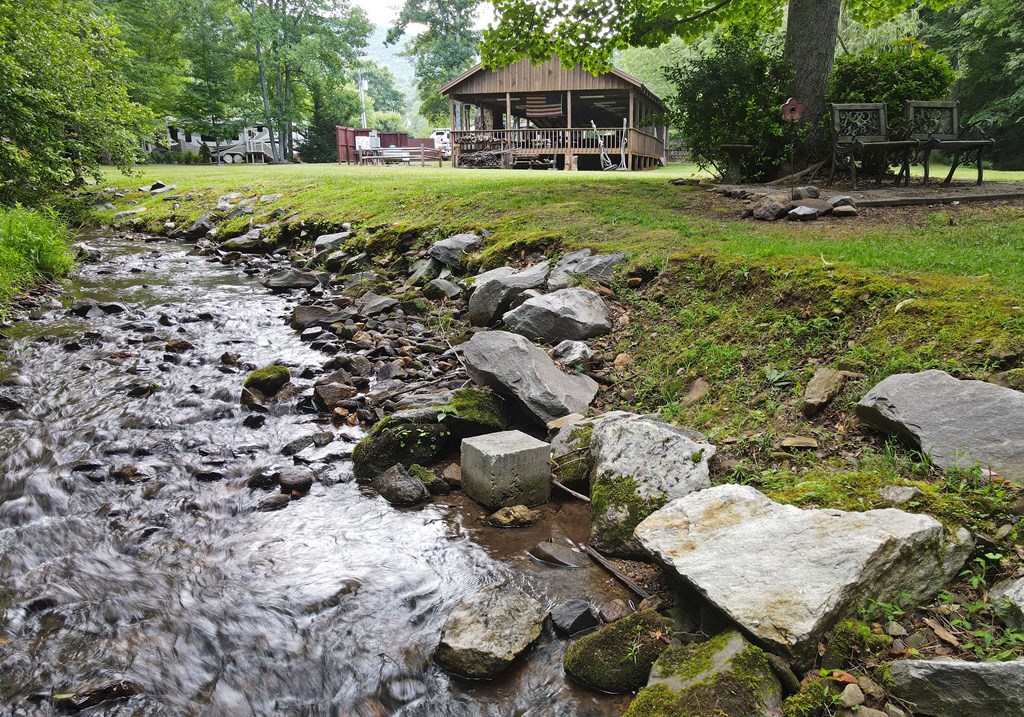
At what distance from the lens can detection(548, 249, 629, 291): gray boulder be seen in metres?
7.17

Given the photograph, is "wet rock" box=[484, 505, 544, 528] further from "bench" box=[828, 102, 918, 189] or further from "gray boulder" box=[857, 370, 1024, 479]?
"bench" box=[828, 102, 918, 189]

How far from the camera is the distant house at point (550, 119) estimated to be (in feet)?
93.0

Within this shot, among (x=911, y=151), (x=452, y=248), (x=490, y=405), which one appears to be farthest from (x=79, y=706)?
(x=911, y=151)

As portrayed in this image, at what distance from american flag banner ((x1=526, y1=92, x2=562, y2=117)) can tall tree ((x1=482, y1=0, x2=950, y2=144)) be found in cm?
2175

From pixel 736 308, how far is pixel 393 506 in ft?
11.1

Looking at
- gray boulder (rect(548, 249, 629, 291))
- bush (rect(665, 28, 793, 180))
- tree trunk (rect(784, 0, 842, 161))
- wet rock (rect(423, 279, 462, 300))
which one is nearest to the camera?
gray boulder (rect(548, 249, 629, 291))

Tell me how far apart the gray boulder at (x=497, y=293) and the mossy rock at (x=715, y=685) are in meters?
4.98

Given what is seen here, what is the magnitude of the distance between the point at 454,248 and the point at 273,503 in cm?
553

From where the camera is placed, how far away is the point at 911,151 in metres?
10.7

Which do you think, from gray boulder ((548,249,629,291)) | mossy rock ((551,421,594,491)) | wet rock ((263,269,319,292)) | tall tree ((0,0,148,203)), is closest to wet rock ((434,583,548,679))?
mossy rock ((551,421,594,491))

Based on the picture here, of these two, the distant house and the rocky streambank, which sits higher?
the distant house

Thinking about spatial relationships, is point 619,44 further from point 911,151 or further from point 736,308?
point 736,308

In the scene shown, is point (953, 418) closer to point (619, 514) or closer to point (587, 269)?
point (619, 514)

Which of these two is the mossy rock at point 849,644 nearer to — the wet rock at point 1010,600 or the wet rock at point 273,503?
the wet rock at point 1010,600
